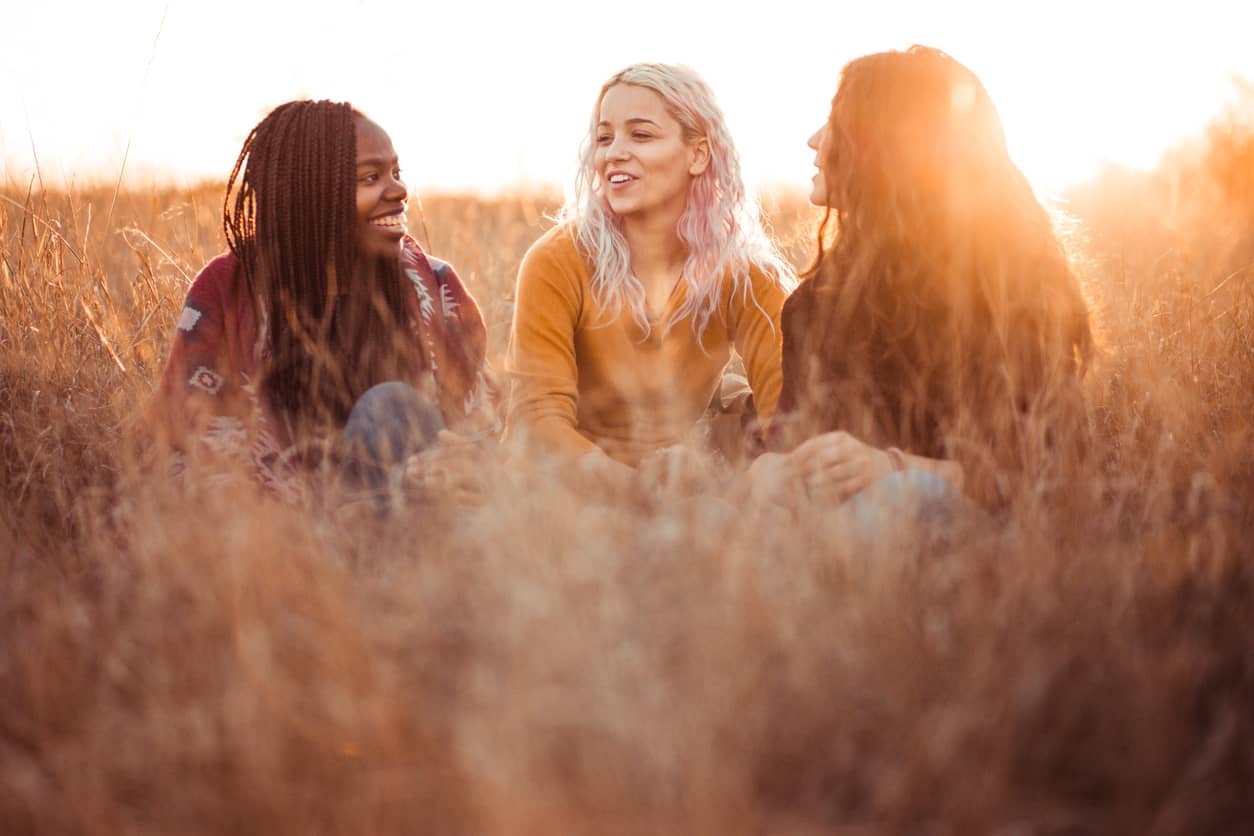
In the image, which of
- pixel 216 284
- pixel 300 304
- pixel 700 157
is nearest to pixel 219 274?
pixel 216 284

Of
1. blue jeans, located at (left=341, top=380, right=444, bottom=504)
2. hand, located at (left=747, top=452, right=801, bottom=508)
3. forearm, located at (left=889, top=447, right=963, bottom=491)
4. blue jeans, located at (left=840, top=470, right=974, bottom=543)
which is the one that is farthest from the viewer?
blue jeans, located at (left=341, top=380, right=444, bottom=504)

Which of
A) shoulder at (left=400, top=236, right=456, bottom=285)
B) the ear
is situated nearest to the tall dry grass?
shoulder at (left=400, top=236, right=456, bottom=285)

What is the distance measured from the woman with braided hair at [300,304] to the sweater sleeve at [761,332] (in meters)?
0.70

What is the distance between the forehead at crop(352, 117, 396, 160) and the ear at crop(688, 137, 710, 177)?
74 cm

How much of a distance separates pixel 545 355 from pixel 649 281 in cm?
36

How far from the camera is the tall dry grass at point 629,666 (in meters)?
1.15

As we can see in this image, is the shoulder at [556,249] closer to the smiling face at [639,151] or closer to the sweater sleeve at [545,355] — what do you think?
the sweater sleeve at [545,355]

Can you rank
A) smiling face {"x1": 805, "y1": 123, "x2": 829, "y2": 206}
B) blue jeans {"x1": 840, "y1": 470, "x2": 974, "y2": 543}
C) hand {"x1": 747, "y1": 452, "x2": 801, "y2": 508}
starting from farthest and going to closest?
1. smiling face {"x1": 805, "y1": 123, "x2": 829, "y2": 206}
2. hand {"x1": 747, "y1": 452, "x2": 801, "y2": 508}
3. blue jeans {"x1": 840, "y1": 470, "x2": 974, "y2": 543}

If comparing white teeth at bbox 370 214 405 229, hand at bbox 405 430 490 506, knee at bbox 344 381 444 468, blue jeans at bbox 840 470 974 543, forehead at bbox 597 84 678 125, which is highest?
forehead at bbox 597 84 678 125

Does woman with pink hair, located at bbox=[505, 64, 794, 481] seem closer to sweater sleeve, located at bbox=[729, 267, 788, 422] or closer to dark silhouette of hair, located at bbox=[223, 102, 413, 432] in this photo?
sweater sleeve, located at bbox=[729, 267, 788, 422]

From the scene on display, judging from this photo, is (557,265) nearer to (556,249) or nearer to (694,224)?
(556,249)

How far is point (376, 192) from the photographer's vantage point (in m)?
2.57

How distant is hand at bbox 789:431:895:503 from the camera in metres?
1.95

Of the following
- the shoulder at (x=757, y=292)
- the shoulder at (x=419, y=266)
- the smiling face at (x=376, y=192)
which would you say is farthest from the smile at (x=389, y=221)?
the shoulder at (x=757, y=292)
